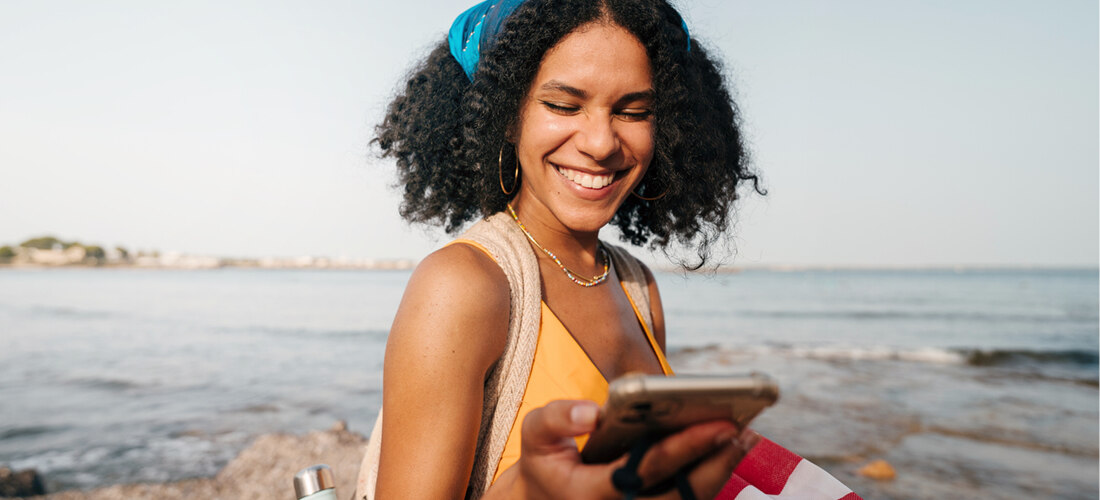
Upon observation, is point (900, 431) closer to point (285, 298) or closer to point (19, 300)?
point (285, 298)

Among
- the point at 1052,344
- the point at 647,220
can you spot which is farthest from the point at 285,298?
the point at 647,220

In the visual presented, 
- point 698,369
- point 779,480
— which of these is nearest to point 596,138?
point 779,480

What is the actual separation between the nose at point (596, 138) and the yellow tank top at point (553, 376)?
0.39 m

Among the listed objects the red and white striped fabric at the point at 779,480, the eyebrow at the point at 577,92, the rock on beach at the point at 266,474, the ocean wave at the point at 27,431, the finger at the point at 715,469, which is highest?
the eyebrow at the point at 577,92

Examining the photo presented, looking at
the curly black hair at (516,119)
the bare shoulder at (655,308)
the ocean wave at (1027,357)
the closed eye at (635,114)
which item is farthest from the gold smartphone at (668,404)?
the ocean wave at (1027,357)

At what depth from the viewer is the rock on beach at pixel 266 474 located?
439 cm

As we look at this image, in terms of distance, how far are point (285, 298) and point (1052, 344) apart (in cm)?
2821

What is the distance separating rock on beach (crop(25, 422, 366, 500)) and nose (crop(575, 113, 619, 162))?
305 cm

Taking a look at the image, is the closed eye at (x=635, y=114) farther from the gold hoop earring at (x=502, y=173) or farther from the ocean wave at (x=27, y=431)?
the ocean wave at (x=27, y=431)

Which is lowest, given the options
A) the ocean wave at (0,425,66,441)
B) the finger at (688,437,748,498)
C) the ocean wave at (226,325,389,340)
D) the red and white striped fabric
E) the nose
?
the ocean wave at (226,325,389,340)

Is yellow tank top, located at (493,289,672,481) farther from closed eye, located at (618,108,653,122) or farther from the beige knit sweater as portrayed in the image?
closed eye, located at (618,108,653,122)

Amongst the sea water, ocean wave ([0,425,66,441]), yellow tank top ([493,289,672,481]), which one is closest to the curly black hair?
the sea water

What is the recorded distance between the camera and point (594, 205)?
1.92 m

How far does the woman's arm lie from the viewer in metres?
1.39
